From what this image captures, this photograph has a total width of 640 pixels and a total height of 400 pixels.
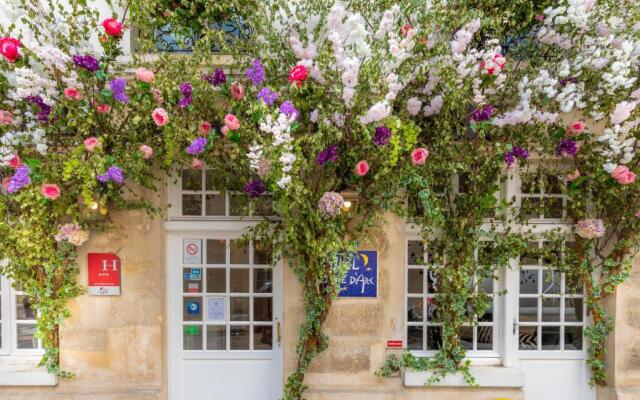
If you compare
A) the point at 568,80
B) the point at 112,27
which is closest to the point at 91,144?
the point at 112,27

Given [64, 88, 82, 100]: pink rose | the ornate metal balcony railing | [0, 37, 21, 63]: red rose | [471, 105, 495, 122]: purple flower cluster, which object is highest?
the ornate metal balcony railing

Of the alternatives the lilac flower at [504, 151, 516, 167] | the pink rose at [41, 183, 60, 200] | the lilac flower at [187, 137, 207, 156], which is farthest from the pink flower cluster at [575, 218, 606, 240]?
the pink rose at [41, 183, 60, 200]

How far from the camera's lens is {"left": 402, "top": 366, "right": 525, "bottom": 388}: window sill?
4.37 m

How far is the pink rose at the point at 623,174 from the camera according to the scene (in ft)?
12.9

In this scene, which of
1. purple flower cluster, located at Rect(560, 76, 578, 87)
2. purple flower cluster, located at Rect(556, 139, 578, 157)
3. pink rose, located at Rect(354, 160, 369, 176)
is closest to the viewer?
pink rose, located at Rect(354, 160, 369, 176)

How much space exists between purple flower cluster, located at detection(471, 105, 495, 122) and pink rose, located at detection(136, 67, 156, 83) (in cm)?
282

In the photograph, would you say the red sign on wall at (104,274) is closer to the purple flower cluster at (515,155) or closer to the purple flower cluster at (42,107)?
the purple flower cluster at (42,107)

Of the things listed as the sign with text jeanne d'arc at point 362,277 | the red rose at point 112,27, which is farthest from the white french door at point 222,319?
the red rose at point 112,27

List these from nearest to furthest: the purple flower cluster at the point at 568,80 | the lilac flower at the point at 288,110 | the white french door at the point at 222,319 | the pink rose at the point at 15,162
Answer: the lilac flower at the point at 288,110 < the pink rose at the point at 15,162 < the purple flower cluster at the point at 568,80 < the white french door at the point at 222,319

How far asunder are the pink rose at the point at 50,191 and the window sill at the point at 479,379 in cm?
365

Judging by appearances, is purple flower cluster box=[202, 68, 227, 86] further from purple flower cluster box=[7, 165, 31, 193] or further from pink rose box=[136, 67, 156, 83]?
purple flower cluster box=[7, 165, 31, 193]

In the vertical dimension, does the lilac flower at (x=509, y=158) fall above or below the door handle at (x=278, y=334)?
above

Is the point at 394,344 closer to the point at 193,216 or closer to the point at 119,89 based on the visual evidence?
the point at 193,216

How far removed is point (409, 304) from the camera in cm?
470
